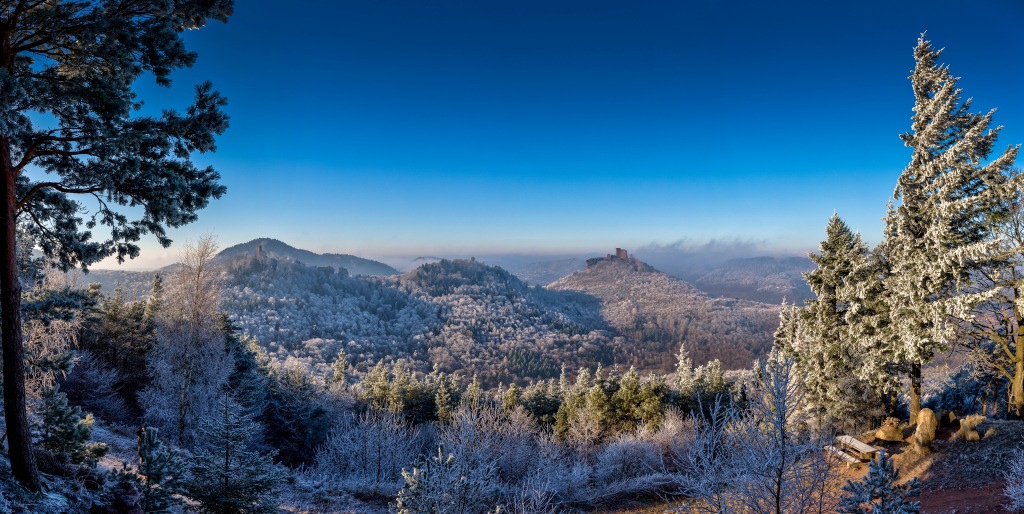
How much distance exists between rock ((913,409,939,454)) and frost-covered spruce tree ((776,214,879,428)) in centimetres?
372

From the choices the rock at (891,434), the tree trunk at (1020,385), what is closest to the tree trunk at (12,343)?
the rock at (891,434)

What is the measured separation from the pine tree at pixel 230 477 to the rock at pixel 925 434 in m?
19.9

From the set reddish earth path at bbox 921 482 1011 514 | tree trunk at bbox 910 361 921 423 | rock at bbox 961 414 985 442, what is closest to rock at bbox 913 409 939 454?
rock at bbox 961 414 985 442

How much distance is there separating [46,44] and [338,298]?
190 meters

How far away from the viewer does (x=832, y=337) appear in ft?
69.4

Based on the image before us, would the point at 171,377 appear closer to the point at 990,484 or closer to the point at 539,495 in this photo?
the point at 539,495

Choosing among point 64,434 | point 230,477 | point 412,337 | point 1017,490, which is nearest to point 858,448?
point 1017,490

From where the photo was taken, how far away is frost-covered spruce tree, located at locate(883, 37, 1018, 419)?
15359mm

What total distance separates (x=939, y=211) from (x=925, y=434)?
8001mm

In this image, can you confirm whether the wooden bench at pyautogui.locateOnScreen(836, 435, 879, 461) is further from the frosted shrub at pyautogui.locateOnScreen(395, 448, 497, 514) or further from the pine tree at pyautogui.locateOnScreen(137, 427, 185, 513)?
the pine tree at pyautogui.locateOnScreen(137, 427, 185, 513)

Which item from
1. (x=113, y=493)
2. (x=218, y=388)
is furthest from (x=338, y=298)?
(x=113, y=493)

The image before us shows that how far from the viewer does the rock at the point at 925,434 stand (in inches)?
603

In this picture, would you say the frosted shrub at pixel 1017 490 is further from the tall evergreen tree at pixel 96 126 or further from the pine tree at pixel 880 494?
the tall evergreen tree at pixel 96 126

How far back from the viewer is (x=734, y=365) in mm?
146125
